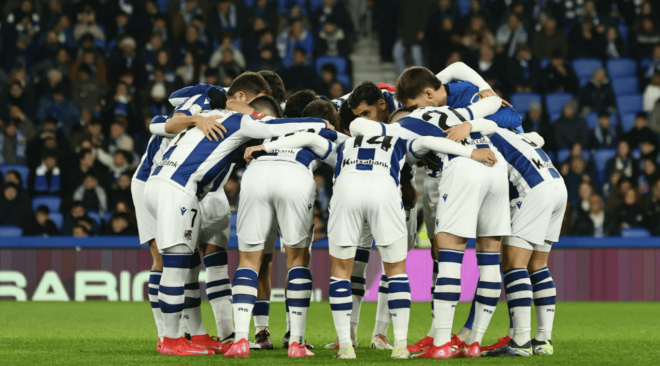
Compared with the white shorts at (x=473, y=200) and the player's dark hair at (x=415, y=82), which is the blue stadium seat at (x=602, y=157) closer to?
the player's dark hair at (x=415, y=82)

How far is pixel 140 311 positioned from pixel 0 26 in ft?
29.7

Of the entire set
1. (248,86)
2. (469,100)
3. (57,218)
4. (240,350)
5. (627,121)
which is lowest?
(240,350)

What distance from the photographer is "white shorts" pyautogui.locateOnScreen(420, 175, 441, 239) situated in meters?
7.39

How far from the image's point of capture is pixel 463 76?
7824mm

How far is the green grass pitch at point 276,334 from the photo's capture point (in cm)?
653

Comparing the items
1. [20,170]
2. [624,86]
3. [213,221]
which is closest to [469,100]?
[213,221]

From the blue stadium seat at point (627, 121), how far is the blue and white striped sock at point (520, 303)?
1080cm

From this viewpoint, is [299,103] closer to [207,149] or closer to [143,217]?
[207,149]

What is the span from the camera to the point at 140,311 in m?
11.5

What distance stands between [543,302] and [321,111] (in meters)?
2.36

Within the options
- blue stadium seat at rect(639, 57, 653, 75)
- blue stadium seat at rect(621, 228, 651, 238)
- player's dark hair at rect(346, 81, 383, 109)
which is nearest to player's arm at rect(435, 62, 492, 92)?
player's dark hair at rect(346, 81, 383, 109)

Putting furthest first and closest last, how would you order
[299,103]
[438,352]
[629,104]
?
[629,104] → [299,103] → [438,352]

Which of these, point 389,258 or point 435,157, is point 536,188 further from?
point 389,258

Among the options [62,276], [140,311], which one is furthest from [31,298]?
[140,311]
